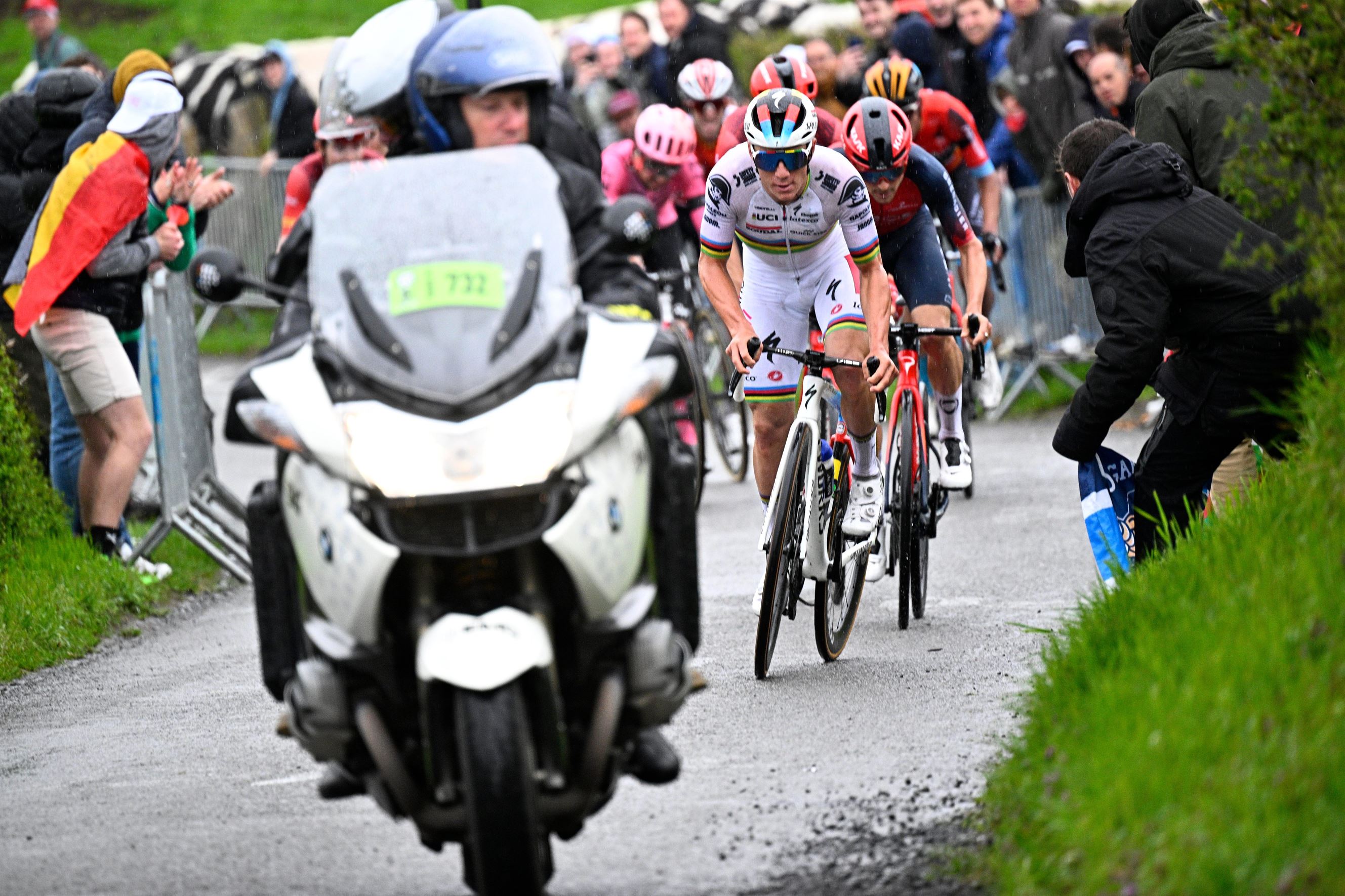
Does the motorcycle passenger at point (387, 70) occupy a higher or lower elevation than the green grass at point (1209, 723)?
higher

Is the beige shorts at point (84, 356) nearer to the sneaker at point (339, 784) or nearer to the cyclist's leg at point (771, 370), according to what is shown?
the cyclist's leg at point (771, 370)

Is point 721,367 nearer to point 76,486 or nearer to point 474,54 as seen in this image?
point 76,486

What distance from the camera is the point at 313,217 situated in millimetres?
4809

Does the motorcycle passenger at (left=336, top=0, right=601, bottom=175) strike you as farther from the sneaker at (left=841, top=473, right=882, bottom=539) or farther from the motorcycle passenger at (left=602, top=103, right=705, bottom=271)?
the motorcycle passenger at (left=602, top=103, right=705, bottom=271)

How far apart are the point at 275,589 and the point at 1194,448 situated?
3608 mm

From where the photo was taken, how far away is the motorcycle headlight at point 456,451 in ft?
14.4

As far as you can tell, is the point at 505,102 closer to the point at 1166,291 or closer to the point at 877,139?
the point at 1166,291

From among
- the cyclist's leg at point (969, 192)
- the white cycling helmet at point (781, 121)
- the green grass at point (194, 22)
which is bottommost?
the green grass at point (194, 22)

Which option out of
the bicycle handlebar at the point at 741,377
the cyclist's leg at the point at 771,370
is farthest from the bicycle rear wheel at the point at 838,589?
the bicycle handlebar at the point at 741,377

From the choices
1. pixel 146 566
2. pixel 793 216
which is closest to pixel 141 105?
pixel 146 566

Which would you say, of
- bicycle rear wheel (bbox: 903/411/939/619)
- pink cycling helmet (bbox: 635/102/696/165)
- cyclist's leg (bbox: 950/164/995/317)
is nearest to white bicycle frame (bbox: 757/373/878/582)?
bicycle rear wheel (bbox: 903/411/939/619)

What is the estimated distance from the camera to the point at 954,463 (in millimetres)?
10203

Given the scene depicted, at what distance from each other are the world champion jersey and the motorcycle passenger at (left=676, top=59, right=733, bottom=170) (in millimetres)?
4673

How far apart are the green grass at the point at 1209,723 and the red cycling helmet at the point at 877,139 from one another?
3593mm
